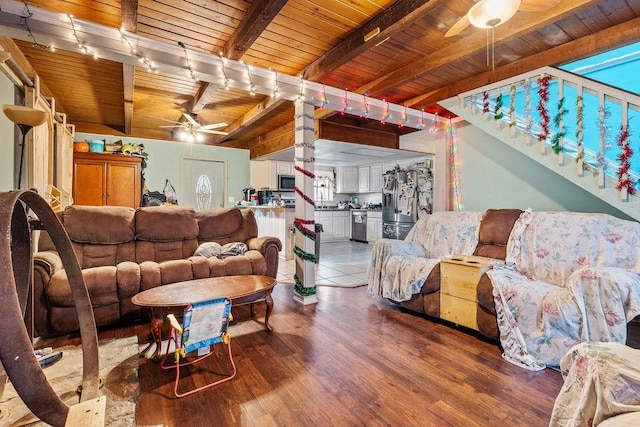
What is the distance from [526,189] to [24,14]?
179 inches

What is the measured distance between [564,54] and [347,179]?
5.77 m

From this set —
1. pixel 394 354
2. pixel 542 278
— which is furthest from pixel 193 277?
pixel 542 278

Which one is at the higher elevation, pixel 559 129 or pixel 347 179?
pixel 347 179

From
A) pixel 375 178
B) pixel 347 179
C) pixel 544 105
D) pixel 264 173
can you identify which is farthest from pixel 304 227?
pixel 347 179

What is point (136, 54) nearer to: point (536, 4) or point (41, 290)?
point (41, 290)

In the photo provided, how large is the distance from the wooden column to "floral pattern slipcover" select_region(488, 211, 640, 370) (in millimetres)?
1732

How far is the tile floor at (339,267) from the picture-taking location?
162 inches

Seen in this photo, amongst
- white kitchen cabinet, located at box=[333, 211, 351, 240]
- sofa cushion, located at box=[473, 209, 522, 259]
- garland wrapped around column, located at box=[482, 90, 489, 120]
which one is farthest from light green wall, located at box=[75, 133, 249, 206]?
sofa cushion, located at box=[473, 209, 522, 259]

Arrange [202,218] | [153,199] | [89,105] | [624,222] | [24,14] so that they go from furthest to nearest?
[153,199] < [89,105] < [202,218] < [624,222] < [24,14]

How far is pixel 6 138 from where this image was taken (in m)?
2.66

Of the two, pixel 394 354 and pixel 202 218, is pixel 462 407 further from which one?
pixel 202 218

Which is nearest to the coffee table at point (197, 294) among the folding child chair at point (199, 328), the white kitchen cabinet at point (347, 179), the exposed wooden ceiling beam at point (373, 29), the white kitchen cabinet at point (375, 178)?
the folding child chair at point (199, 328)

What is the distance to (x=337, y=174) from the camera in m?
8.47

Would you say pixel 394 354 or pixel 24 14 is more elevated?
pixel 24 14
